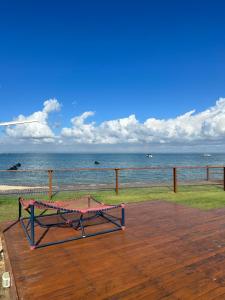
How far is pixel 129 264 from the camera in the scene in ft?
9.09

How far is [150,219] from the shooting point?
4.68 metres

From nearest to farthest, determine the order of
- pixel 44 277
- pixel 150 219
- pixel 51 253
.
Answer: pixel 44 277
pixel 51 253
pixel 150 219

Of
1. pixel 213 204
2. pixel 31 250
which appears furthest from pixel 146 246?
pixel 213 204

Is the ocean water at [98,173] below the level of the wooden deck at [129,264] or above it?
below

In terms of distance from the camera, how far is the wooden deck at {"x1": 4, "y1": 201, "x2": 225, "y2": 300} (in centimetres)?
223

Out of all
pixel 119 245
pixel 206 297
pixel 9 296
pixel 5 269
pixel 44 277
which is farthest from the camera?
pixel 119 245

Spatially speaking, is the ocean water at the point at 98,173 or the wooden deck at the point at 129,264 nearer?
the wooden deck at the point at 129,264

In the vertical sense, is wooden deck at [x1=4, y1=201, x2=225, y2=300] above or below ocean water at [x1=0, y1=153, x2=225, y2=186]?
above

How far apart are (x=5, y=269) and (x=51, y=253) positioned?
0.59 m

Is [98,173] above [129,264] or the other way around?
the other way around

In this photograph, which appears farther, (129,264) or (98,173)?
(98,173)

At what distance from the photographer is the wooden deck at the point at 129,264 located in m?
2.23

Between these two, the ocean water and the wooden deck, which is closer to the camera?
the wooden deck

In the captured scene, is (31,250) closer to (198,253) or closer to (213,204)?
(198,253)
